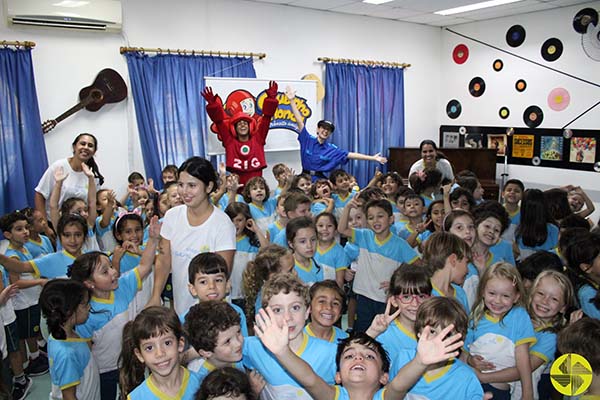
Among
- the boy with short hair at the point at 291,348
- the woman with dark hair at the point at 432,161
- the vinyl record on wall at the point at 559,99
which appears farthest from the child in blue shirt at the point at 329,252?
the vinyl record on wall at the point at 559,99

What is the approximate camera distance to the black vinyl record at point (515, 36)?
690 cm

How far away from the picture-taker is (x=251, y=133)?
5.16m

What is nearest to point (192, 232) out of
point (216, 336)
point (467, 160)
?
point (216, 336)

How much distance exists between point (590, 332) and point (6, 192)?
15.7 ft

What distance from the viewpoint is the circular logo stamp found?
164 centimetres

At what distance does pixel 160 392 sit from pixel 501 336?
1360 mm

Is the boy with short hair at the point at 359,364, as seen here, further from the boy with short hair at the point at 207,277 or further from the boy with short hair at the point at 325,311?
the boy with short hair at the point at 207,277

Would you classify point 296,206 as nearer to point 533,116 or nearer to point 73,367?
point 73,367

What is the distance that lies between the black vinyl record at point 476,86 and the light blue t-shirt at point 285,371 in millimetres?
6680

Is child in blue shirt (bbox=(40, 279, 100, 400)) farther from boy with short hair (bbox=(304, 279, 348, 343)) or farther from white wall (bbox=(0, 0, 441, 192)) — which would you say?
white wall (bbox=(0, 0, 441, 192))

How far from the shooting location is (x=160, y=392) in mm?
1646

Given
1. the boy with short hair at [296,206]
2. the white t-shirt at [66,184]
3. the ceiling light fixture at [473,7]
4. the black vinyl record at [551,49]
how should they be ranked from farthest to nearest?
the black vinyl record at [551,49] < the ceiling light fixture at [473,7] < the white t-shirt at [66,184] < the boy with short hair at [296,206]

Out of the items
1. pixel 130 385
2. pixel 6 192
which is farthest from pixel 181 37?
pixel 130 385

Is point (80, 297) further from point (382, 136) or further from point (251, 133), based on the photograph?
point (382, 136)
